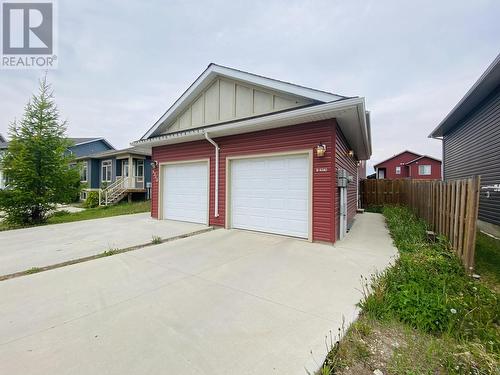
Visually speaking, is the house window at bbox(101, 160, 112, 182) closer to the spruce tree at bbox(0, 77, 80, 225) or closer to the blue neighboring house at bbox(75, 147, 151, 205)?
the blue neighboring house at bbox(75, 147, 151, 205)

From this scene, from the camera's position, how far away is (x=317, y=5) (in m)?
6.52

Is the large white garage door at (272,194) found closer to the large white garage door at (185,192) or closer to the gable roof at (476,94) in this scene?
the large white garage door at (185,192)

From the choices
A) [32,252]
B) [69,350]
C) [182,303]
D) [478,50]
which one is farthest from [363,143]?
A: [32,252]

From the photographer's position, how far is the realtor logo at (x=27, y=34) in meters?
A: 6.35

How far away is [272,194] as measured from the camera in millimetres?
6184

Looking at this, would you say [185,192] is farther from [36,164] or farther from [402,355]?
[402,355]

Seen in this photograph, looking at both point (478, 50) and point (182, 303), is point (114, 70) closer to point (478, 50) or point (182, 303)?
point (182, 303)

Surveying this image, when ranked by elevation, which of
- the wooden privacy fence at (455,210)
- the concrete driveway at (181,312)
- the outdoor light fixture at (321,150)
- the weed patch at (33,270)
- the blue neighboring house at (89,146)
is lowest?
the weed patch at (33,270)

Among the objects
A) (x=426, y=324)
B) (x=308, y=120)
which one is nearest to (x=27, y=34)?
(x=308, y=120)

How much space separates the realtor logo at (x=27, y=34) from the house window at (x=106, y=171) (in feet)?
38.9

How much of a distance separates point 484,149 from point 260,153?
7240 millimetres

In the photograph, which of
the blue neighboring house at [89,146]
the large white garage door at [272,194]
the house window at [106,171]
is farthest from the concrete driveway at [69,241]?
the blue neighboring house at [89,146]

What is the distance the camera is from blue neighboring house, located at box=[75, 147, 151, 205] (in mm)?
15164

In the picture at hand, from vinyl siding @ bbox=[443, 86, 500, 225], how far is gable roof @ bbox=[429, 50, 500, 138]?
0.16m
